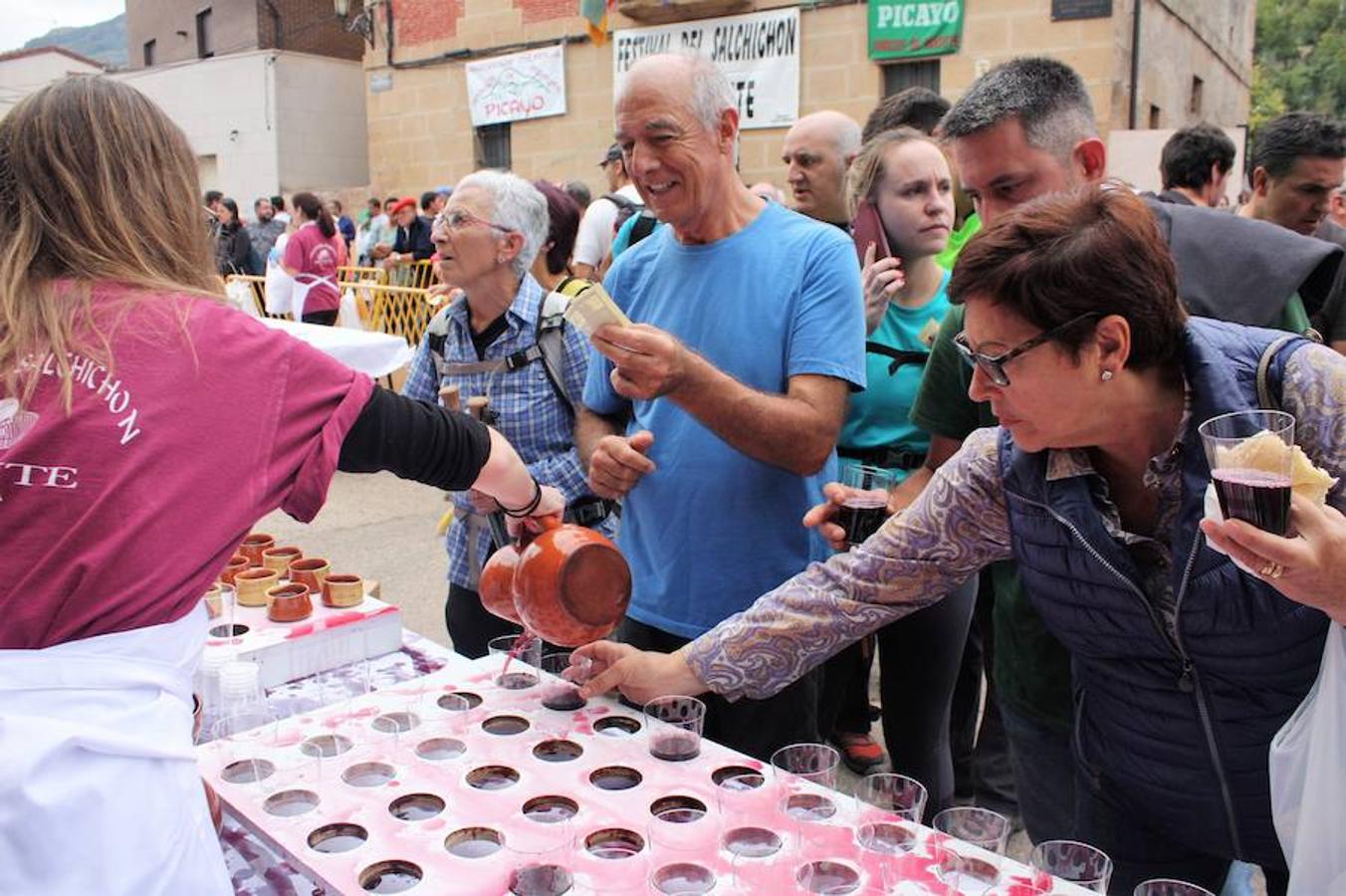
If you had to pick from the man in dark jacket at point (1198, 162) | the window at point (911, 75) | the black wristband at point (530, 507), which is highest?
the window at point (911, 75)

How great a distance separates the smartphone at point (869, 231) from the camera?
3.06 metres

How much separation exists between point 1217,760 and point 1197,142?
13.0ft

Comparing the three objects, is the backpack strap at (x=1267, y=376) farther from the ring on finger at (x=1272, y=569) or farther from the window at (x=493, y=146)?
the window at (x=493, y=146)

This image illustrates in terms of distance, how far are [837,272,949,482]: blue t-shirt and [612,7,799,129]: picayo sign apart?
10634 millimetres

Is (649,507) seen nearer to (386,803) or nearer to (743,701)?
(743,701)

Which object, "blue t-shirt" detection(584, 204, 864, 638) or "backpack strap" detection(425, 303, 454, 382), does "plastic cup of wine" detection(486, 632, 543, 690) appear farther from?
"backpack strap" detection(425, 303, 454, 382)

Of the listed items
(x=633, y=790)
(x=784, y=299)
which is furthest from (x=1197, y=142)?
(x=633, y=790)

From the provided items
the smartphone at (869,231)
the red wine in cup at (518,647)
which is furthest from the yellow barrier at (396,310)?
the red wine in cup at (518,647)

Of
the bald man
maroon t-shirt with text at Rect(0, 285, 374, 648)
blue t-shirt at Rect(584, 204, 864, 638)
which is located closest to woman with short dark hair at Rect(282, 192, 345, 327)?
the bald man

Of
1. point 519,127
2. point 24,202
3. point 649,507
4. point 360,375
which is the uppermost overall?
point 519,127

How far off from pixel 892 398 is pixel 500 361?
1074 millimetres

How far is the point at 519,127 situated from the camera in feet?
51.0

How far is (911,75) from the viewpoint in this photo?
1236cm

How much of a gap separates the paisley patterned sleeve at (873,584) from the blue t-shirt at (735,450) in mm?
403
